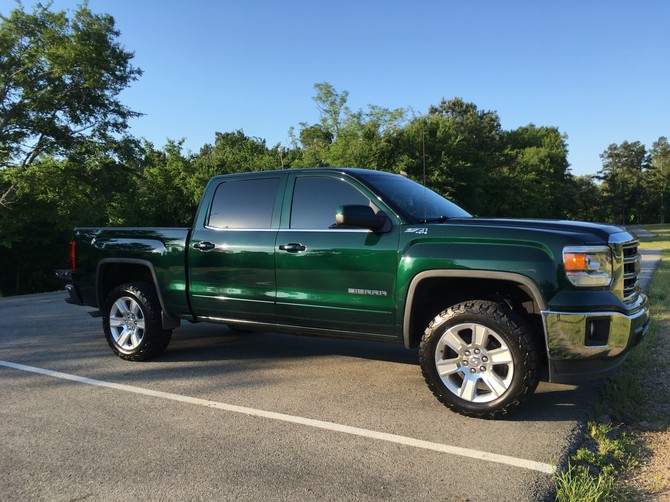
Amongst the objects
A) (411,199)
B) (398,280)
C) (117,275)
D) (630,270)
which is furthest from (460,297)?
(117,275)

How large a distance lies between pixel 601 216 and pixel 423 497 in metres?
92.4

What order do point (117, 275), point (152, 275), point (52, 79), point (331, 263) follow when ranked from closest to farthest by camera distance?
point (331, 263), point (152, 275), point (117, 275), point (52, 79)

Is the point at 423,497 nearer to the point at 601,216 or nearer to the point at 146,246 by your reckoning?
the point at 146,246

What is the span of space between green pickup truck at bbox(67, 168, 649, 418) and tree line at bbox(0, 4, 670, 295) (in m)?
1.65

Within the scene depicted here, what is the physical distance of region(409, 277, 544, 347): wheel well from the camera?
4.14 metres

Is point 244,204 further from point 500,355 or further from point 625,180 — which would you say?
point 625,180

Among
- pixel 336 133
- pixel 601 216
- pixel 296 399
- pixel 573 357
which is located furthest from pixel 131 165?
pixel 601 216

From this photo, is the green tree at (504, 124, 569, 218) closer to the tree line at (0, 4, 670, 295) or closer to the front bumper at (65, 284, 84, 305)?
the tree line at (0, 4, 670, 295)

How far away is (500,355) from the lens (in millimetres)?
3943

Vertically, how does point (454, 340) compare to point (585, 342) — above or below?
below

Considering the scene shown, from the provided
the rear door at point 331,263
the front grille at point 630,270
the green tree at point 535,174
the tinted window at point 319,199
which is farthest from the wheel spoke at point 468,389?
the green tree at point 535,174

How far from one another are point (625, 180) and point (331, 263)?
321 ft

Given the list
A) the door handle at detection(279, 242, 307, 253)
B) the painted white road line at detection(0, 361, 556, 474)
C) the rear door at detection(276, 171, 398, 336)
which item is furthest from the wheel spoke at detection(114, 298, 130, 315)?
the door handle at detection(279, 242, 307, 253)

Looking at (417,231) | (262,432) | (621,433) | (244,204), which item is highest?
(244,204)
